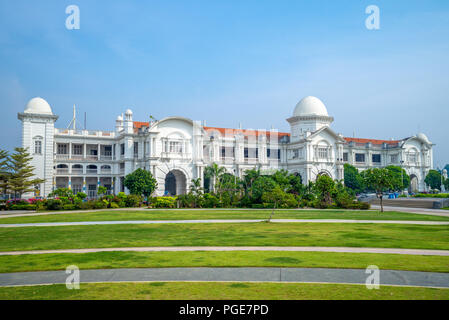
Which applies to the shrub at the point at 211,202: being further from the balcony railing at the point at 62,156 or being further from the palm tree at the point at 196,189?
the balcony railing at the point at 62,156

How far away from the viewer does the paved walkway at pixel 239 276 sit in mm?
8445

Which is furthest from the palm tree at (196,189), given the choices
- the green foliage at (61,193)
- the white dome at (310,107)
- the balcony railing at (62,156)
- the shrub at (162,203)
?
the white dome at (310,107)

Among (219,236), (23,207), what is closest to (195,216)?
(219,236)

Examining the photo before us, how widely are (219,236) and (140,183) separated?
96.3 ft

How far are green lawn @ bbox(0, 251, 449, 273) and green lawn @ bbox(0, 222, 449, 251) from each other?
1907mm

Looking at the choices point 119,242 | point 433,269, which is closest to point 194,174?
point 119,242

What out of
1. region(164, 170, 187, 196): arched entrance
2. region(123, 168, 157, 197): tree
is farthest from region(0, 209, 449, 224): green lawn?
region(164, 170, 187, 196): arched entrance

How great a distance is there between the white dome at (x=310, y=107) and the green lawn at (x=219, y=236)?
155ft

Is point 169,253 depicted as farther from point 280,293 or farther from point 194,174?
point 194,174

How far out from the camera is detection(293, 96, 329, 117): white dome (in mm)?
64938

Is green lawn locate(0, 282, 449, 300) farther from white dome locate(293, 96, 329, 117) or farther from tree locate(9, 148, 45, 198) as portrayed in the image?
white dome locate(293, 96, 329, 117)

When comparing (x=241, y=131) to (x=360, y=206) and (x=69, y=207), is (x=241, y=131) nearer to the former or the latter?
→ (x=360, y=206)
